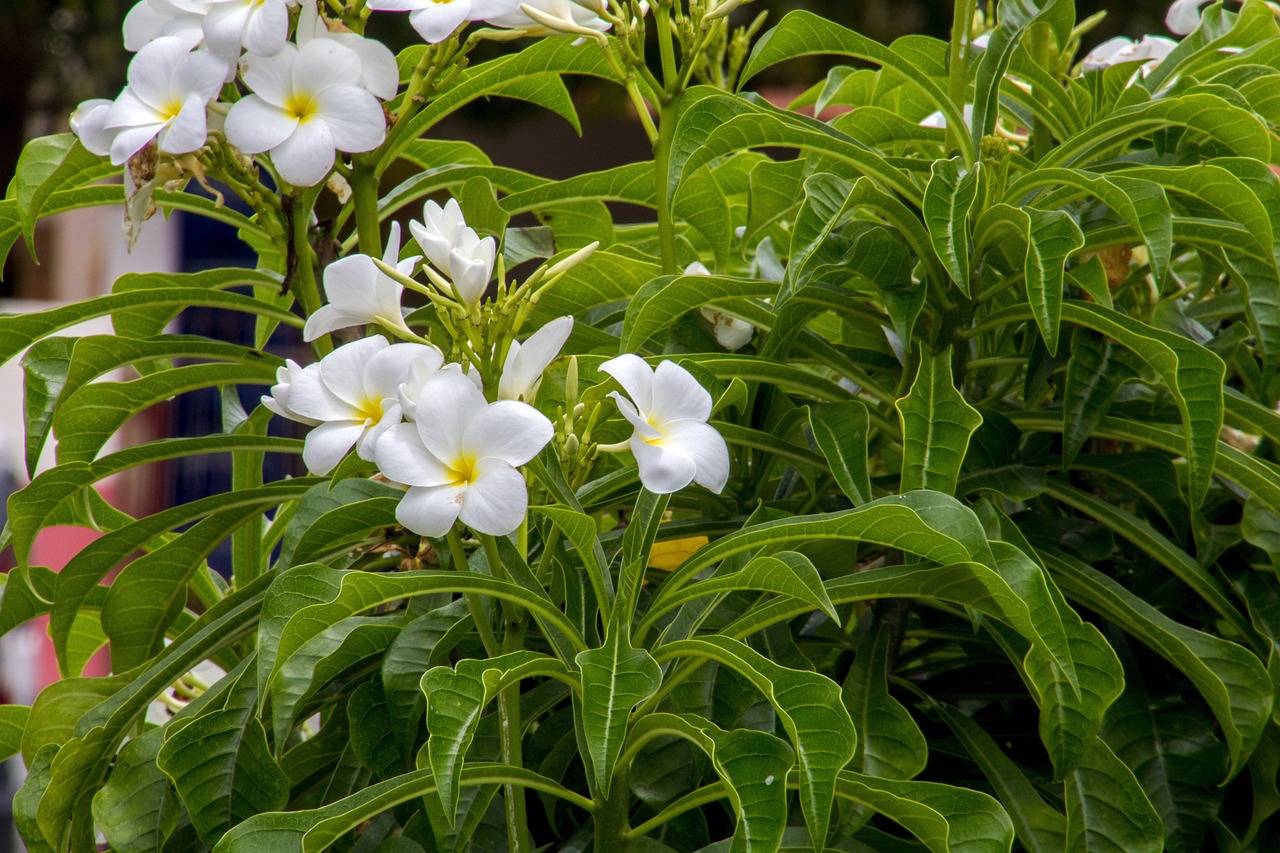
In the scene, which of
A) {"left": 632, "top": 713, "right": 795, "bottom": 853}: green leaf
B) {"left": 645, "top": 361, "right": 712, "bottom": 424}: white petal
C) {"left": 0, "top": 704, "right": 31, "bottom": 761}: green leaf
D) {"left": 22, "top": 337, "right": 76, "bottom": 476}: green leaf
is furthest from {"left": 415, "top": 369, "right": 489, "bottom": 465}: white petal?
{"left": 0, "top": 704, "right": 31, "bottom": 761}: green leaf

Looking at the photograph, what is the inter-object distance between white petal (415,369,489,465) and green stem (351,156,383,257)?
32 centimetres

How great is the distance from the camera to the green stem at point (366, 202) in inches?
35.1

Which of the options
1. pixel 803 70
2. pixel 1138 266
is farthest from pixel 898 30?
pixel 1138 266

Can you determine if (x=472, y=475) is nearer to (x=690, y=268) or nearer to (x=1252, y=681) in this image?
(x=690, y=268)

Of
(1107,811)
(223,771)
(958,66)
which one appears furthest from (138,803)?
(958,66)

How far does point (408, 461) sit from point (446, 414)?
30mm

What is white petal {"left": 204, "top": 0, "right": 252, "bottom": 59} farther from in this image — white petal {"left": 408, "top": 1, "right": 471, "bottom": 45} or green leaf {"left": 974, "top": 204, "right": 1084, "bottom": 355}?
green leaf {"left": 974, "top": 204, "right": 1084, "bottom": 355}

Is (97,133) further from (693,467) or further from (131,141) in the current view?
(693,467)

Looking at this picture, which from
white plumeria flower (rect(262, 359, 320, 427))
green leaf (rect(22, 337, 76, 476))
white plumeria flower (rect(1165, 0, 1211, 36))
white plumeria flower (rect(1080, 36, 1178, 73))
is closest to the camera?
white plumeria flower (rect(262, 359, 320, 427))

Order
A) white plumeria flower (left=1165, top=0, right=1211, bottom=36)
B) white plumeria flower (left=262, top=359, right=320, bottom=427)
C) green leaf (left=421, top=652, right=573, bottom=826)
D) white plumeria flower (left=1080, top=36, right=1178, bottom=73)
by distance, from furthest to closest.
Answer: white plumeria flower (left=1165, top=0, right=1211, bottom=36)
white plumeria flower (left=1080, top=36, right=1178, bottom=73)
white plumeria flower (left=262, top=359, right=320, bottom=427)
green leaf (left=421, top=652, right=573, bottom=826)

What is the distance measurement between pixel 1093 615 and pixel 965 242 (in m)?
0.33

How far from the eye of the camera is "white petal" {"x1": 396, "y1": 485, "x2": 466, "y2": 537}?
0.59m

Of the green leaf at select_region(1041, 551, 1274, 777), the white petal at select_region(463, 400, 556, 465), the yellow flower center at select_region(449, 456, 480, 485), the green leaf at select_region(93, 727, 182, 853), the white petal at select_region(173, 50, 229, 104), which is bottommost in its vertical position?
the green leaf at select_region(93, 727, 182, 853)

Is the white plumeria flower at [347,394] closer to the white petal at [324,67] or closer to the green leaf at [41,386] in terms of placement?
the white petal at [324,67]
